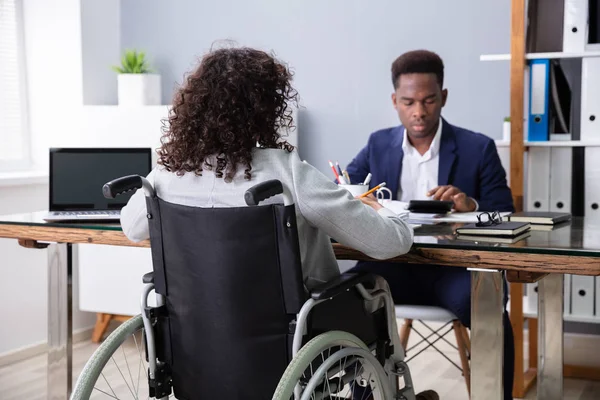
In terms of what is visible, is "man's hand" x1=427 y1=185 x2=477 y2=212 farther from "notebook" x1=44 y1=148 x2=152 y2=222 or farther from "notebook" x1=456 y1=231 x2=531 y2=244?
"notebook" x1=44 y1=148 x2=152 y2=222

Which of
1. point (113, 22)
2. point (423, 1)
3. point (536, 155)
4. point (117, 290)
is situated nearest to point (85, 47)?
point (113, 22)

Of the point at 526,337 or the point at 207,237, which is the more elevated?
the point at 207,237

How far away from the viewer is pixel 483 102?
3828 mm

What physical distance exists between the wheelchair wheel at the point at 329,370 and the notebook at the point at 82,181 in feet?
3.12

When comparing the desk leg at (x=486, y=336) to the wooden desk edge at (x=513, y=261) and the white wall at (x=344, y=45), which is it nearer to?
the wooden desk edge at (x=513, y=261)

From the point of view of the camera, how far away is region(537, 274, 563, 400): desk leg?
274cm

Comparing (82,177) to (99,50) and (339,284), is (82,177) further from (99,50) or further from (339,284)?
(99,50)

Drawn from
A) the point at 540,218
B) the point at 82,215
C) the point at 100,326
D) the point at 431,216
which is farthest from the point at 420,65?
the point at 100,326

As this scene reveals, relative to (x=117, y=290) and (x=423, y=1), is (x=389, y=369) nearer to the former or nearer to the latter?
(x=117, y=290)

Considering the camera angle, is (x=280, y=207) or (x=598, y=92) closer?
(x=280, y=207)

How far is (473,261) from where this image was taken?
6.15 ft

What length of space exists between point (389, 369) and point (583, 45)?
5.26ft

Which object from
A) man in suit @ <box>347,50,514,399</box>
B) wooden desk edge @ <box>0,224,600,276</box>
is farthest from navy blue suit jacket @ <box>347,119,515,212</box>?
wooden desk edge @ <box>0,224,600,276</box>

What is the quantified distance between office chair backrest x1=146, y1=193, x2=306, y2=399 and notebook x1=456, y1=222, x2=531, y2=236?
0.53m
